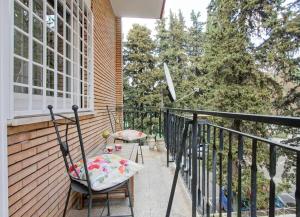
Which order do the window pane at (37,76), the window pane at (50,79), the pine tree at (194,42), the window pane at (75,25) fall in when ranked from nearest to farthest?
the window pane at (37,76) < the window pane at (50,79) < the window pane at (75,25) < the pine tree at (194,42)

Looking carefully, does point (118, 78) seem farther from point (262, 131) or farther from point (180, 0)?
point (180, 0)

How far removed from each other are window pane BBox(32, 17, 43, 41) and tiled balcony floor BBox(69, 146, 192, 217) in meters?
1.48

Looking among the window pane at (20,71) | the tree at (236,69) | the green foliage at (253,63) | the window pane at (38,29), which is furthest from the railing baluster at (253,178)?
the tree at (236,69)

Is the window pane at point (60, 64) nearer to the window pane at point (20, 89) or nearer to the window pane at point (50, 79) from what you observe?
the window pane at point (50, 79)

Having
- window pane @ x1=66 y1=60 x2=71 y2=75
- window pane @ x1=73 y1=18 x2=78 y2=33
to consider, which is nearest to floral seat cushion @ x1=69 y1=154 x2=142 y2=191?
window pane @ x1=66 y1=60 x2=71 y2=75

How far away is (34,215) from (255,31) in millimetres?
10404

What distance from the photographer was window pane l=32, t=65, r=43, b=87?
1683 millimetres

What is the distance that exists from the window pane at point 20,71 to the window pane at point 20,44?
51 millimetres

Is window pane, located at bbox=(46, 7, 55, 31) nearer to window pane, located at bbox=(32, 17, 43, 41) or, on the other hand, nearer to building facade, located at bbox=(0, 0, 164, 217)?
building facade, located at bbox=(0, 0, 164, 217)

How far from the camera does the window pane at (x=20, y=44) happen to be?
4.58 ft

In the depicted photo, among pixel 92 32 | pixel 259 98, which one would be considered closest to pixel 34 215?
pixel 92 32

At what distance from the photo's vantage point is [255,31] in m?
9.74

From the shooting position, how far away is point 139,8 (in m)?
5.63

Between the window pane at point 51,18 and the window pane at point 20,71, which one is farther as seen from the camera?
the window pane at point 51,18
